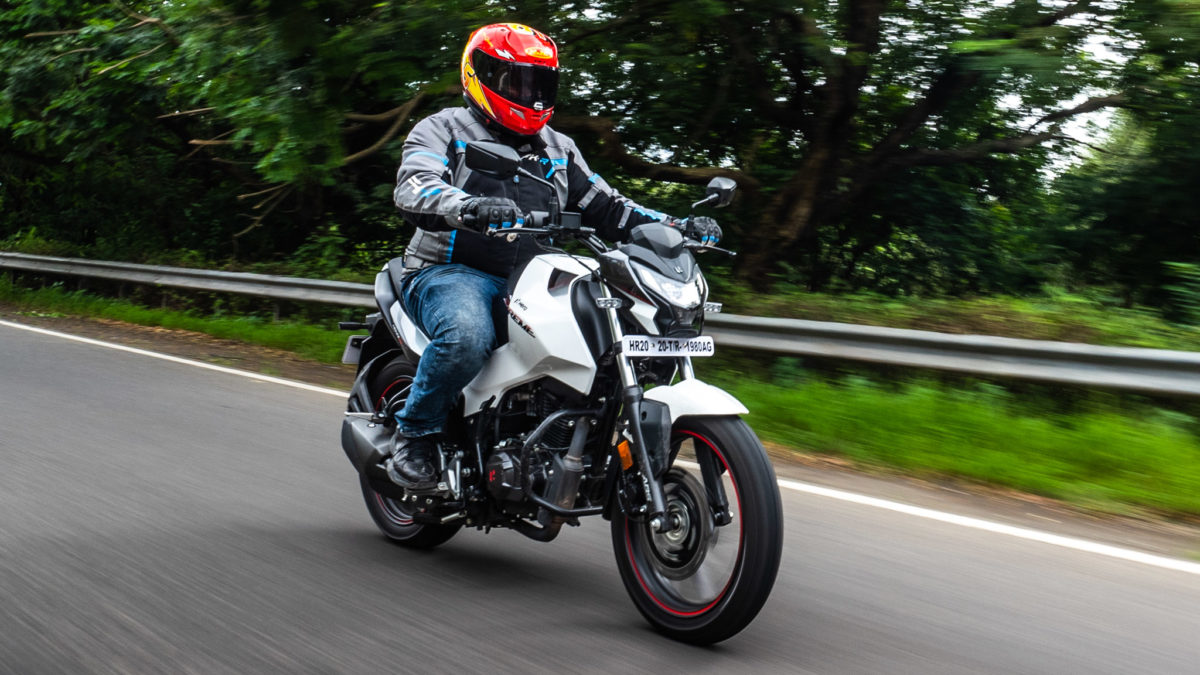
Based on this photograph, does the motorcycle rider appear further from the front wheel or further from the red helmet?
the front wheel

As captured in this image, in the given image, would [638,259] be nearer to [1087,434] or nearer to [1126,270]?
[1087,434]

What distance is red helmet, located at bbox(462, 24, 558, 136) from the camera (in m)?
4.19

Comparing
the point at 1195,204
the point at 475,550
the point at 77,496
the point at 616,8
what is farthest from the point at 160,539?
the point at 1195,204

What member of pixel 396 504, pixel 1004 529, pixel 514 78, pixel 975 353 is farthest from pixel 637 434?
pixel 975 353

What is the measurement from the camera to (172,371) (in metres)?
10.2

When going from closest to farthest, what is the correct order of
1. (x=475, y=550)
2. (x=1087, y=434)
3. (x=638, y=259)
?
(x=638, y=259), (x=475, y=550), (x=1087, y=434)

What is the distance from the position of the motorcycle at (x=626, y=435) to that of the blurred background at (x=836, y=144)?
10.1ft

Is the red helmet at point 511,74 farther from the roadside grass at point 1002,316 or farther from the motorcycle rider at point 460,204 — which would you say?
the roadside grass at point 1002,316

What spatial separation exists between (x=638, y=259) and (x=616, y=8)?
753cm

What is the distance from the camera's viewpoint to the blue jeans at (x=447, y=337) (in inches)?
163

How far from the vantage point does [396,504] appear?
16.1 ft

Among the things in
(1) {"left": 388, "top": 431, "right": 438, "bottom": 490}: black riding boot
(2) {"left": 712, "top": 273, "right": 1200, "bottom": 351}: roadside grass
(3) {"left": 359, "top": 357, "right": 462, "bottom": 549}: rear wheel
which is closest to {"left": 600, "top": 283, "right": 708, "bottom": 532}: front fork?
(1) {"left": 388, "top": 431, "right": 438, "bottom": 490}: black riding boot

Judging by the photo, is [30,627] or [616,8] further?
[616,8]

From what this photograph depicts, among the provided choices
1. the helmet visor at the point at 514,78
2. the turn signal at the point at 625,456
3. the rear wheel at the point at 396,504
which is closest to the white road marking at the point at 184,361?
the rear wheel at the point at 396,504
